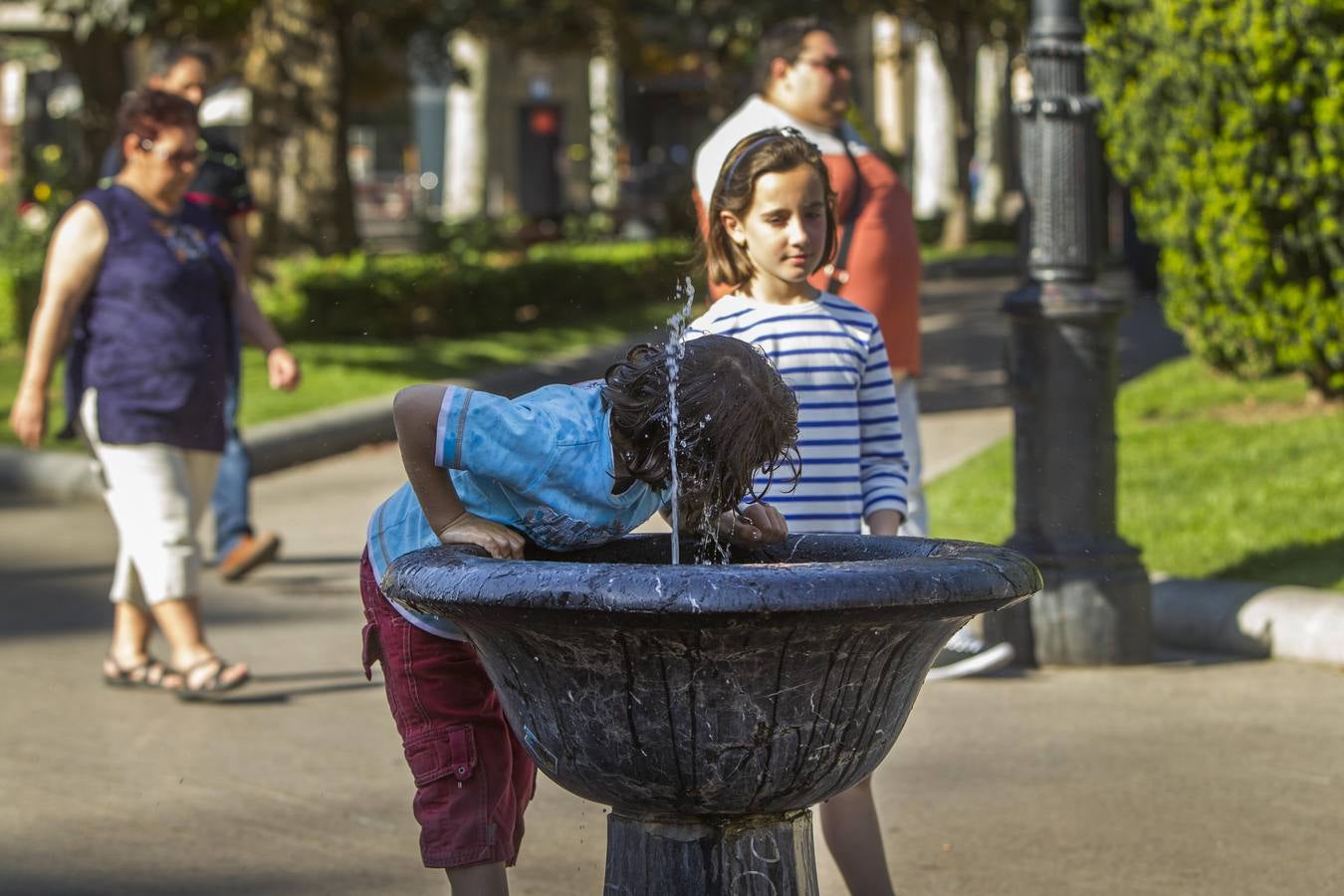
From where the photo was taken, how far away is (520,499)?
2855 millimetres

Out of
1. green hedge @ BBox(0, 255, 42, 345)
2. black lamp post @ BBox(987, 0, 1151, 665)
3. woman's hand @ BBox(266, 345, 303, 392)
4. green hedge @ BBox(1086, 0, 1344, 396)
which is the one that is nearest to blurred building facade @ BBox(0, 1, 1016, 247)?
green hedge @ BBox(0, 255, 42, 345)

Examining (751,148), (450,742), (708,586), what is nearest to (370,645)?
(450,742)

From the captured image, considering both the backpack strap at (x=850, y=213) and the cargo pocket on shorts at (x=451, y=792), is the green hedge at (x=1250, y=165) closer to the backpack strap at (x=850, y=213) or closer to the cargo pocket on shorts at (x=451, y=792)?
the backpack strap at (x=850, y=213)

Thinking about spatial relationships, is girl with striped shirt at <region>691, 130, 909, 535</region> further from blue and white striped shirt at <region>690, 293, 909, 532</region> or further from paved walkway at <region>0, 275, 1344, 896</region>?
paved walkway at <region>0, 275, 1344, 896</region>

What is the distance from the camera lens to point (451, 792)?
119 inches

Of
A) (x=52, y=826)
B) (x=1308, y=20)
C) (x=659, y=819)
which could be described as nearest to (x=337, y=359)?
(x=1308, y=20)

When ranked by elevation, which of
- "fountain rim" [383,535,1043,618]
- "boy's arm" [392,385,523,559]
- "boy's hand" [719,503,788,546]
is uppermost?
"boy's arm" [392,385,523,559]

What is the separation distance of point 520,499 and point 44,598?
514 cm

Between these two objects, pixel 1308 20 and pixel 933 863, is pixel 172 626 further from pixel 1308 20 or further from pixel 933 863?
pixel 1308 20

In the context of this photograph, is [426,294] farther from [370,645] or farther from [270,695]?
[370,645]

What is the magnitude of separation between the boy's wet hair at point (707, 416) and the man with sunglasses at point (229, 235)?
4.59 m

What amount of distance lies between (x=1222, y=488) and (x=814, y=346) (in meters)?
4.74

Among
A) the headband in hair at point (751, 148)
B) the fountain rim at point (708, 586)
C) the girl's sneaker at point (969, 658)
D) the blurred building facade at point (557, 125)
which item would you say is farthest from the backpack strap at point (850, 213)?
the blurred building facade at point (557, 125)

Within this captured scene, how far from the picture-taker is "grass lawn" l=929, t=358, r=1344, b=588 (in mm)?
6797
